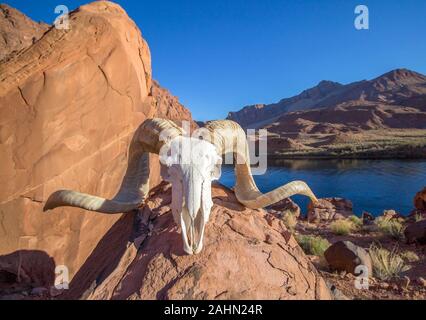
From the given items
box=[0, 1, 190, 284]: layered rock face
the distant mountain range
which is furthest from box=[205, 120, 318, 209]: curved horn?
the distant mountain range

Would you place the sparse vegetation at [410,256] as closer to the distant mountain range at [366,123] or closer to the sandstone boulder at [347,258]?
the sandstone boulder at [347,258]

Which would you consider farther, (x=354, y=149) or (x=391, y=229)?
(x=354, y=149)

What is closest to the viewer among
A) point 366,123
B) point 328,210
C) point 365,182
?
point 328,210

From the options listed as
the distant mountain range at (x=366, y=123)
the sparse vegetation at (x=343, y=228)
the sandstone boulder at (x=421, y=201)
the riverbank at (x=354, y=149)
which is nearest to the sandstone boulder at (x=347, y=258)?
the sparse vegetation at (x=343, y=228)

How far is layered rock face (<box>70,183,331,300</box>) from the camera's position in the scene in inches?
105

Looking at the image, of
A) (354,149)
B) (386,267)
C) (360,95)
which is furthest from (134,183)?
(360,95)

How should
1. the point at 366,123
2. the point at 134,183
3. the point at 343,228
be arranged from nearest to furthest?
the point at 134,183 < the point at 343,228 < the point at 366,123

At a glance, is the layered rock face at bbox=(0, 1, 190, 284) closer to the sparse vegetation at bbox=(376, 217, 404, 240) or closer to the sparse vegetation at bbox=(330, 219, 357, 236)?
the sparse vegetation at bbox=(330, 219, 357, 236)

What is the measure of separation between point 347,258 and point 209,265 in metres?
4.12

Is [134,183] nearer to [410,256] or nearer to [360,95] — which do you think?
[410,256]

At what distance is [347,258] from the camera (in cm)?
572

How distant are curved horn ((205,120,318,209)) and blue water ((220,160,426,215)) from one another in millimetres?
12645

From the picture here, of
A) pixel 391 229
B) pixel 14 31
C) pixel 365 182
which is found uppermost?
pixel 14 31

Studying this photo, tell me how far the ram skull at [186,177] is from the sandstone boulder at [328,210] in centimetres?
798
